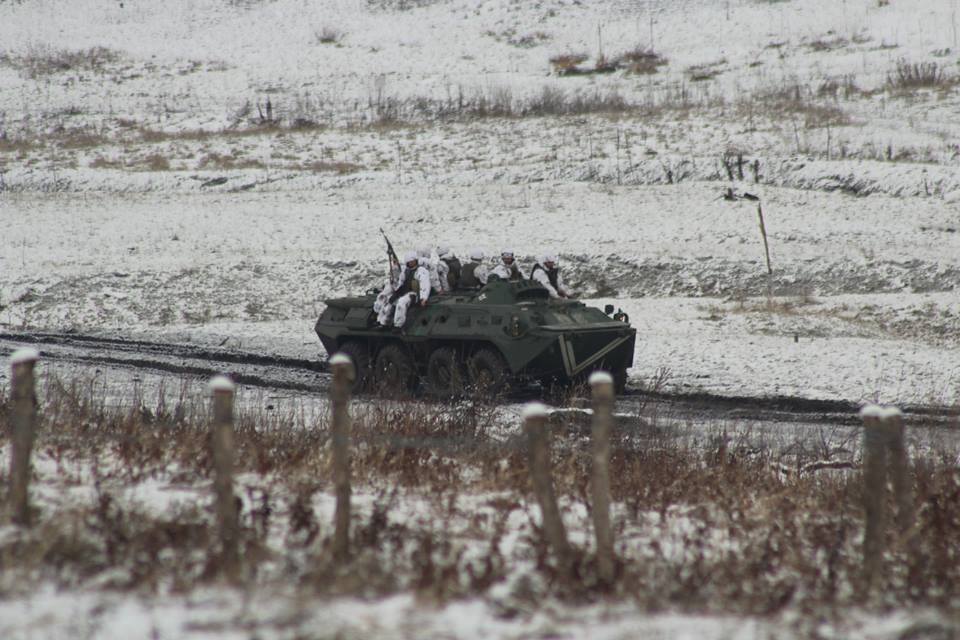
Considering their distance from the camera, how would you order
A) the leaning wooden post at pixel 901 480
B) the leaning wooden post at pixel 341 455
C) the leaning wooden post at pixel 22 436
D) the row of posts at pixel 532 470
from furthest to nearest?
1. the leaning wooden post at pixel 901 480
2. the leaning wooden post at pixel 22 436
3. the leaning wooden post at pixel 341 455
4. the row of posts at pixel 532 470

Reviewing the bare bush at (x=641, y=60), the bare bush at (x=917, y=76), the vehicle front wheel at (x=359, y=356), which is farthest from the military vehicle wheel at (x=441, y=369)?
the bare bush at (x=641, y=60)

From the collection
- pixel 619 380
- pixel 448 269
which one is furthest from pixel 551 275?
pixel 619 380

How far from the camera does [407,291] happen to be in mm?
17109

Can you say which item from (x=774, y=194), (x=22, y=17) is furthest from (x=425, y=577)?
(x=22, y=17)

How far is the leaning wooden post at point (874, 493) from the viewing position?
259 inches

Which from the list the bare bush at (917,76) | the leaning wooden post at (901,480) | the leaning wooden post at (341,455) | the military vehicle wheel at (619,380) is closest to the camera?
the leaning wooden post at (341,455)

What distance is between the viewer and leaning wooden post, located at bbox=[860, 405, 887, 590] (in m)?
6.57

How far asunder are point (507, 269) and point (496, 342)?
2.16 m

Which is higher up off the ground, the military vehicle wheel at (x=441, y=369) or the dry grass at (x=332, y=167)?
the dry grass at (x=332, y=167)

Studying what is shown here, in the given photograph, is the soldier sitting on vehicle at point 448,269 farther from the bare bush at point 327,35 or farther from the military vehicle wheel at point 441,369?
the bare bush at point 327,35

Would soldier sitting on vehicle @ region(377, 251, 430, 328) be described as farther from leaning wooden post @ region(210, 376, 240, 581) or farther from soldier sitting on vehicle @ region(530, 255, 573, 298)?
leaning wooden post @ region(210, 376, 240, 581)

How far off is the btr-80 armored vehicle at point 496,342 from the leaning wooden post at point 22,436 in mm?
8171

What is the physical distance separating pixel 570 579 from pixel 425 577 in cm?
76

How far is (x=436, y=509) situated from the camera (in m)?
7.68
